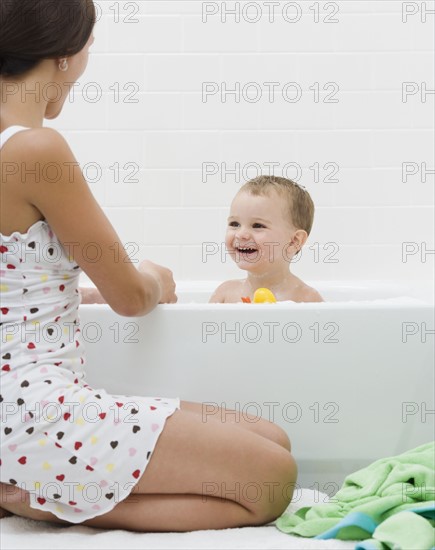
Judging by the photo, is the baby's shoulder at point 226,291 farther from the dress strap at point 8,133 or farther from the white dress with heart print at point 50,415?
the dress strap at point 8,133

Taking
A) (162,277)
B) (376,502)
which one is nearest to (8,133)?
(162,277)

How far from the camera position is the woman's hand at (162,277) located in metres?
1.75

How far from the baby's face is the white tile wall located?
21.9 inches

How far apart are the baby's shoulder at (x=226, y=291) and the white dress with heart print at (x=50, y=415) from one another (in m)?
1.18

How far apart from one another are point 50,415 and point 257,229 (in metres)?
1.18

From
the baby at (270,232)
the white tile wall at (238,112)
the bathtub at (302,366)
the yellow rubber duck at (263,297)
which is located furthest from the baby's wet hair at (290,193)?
the bathtub at (302,366)

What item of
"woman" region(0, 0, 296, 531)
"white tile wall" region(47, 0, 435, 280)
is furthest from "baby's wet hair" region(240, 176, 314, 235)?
"woman" region(0, 0, 296, 531)

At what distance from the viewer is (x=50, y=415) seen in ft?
4.89

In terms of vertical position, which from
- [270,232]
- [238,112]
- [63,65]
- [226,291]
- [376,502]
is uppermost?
[238,112]

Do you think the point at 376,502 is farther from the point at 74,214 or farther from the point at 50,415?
the point at 74,214

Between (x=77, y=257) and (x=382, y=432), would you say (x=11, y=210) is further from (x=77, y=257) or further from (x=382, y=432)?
(x=382, y=432)

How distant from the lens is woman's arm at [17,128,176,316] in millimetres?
1484

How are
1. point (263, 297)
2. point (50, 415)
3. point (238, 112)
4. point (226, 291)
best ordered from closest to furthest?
point (50, 415), point (263, 297), point (226, 291), point (238, 112)

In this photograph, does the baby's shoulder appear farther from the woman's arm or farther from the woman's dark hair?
the woman's dark hair
